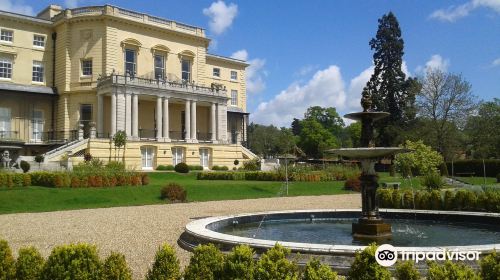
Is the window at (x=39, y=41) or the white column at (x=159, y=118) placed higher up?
the window at (x=39, y=41)

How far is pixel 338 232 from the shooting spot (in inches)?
508

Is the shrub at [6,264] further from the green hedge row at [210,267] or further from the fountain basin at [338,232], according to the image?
the fountain basin at [338,232]

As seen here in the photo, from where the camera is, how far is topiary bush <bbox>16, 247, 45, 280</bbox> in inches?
258

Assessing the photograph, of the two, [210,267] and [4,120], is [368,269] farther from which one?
[4,120]

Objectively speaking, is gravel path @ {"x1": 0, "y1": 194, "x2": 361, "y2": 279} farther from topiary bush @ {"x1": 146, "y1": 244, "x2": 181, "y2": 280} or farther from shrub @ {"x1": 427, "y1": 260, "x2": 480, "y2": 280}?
shrub @ {"x1": 427, "y1": 260, "x2": 480, "y2": 280}

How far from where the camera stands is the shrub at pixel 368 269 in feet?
18.6

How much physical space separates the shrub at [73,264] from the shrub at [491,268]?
4948 millimetres

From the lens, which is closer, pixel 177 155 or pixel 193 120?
pixel 177 155

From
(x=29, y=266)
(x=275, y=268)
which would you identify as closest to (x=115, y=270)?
(x=29, y=266)

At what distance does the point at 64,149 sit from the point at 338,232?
29.7m

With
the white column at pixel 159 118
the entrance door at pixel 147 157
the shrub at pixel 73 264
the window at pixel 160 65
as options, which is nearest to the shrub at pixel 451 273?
the shrub at pixel 73 264

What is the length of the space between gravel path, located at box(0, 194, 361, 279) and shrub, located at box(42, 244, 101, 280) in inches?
68.1

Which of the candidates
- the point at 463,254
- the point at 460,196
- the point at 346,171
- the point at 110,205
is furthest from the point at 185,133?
the point at 463,254

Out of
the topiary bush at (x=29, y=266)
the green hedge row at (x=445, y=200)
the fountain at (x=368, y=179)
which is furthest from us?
the green hedge row at (x=445, y=200)
